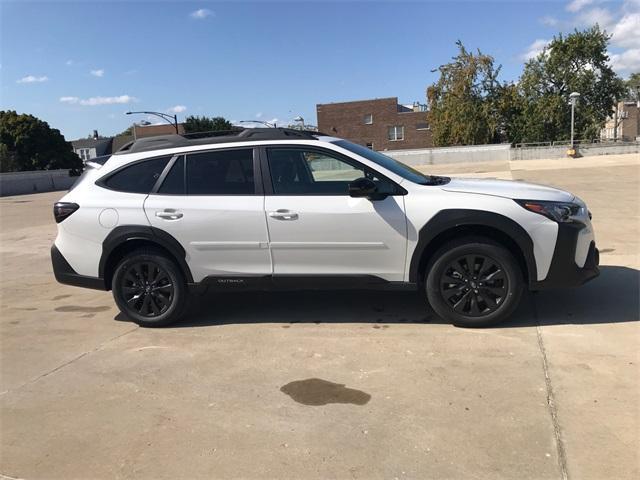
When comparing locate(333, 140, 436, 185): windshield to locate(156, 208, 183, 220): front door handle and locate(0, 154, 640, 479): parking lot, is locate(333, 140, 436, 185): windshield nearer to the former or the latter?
locate(0, 154, 640, 479): parking lot

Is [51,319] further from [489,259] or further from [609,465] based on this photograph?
[609,465]

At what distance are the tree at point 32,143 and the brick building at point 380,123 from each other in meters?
28.1

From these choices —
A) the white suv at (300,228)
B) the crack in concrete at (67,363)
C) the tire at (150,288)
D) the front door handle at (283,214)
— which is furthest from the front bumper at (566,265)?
the crack in concrete at (67,363)

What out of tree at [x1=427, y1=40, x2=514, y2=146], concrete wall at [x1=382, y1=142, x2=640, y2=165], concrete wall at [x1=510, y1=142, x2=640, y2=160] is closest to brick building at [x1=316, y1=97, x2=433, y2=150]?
tree at [x1=427, y1=40, x2=514, y2=146]

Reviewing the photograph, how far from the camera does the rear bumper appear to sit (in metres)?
5.35

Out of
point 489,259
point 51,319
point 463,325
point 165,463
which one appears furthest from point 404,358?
point 51,319

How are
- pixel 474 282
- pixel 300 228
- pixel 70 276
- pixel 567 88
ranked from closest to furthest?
pixel 474 282 < pixel 300 228 < pixel 70 276 < pixel 567 88

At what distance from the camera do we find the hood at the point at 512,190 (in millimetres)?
4629

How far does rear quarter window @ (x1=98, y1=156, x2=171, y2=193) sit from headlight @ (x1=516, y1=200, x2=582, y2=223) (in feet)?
11.1

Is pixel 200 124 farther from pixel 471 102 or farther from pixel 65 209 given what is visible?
pixel 65 209

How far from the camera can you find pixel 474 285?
15.4 feet

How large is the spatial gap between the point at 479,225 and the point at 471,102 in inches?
1847

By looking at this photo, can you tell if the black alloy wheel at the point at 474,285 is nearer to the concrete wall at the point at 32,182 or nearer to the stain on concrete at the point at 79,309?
the stain on concrete at the point at 79,309

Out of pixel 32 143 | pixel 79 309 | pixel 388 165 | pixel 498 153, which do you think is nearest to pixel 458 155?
pixel 498 153
